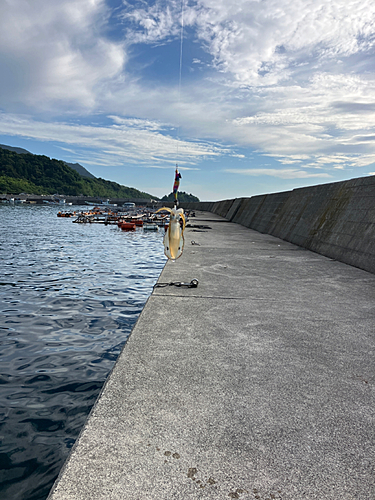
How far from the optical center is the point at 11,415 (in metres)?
4.53

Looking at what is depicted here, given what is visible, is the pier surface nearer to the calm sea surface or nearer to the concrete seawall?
the calm sea surface

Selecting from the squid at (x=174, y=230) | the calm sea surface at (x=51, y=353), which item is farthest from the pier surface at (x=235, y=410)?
the squid at (x=174, y=230)

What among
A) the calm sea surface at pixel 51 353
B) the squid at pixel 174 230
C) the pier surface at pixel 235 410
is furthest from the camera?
the squid at pixel 174 230

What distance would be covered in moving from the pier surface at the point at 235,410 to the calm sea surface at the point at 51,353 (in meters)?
0.98

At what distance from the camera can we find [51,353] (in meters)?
6.60

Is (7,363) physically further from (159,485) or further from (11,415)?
(159,485)

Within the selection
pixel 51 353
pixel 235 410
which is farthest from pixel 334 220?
pixel 235 410

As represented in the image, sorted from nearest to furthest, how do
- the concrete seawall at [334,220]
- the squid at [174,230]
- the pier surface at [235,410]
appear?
the pier surface at [235,410], the squid at [174,230], the concrete seawall at [334,220]

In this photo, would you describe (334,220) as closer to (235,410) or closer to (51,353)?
(51,353)

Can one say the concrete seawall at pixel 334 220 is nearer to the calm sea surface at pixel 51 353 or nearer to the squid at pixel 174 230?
the squid at pixel 174 230

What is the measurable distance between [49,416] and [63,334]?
3.23 meters

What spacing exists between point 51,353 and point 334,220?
13.3 metres

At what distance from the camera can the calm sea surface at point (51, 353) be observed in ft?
12.3

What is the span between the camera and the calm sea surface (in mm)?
3756
